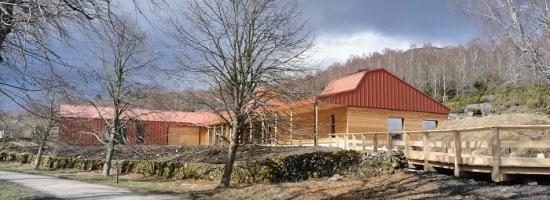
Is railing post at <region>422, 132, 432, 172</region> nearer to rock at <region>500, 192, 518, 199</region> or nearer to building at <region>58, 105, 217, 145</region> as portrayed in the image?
rock at <region>500, 192, 518, 199</region>

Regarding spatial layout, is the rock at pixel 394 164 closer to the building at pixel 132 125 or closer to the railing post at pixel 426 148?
the railing post at pixel 426 148

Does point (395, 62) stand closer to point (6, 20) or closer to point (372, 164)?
point (372, 164)

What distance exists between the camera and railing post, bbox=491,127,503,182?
1114 cm

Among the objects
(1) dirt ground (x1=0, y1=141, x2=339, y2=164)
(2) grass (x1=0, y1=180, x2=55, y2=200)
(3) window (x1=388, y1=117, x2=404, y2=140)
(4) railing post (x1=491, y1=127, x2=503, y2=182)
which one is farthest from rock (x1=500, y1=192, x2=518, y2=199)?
(3) window (x1=388, y1=117, x2=404, y2=140)

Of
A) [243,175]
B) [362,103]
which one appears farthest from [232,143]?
[362,103]

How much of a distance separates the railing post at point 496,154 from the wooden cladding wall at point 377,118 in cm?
1758

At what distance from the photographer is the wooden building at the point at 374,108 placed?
29.3 meters

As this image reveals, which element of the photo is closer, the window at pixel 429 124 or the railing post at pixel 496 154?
the railing post at pixel 496 154

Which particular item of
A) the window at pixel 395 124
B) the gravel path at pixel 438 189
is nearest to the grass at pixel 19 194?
the gravel path at pixel 438 189

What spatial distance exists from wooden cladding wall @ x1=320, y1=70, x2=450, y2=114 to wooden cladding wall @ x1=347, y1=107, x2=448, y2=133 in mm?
273

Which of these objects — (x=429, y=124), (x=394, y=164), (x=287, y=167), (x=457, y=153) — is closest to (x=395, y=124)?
(x=429, y=124)

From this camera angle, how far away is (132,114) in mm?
25500

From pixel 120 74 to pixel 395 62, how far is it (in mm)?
86930

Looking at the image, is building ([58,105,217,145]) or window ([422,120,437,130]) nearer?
building ([58,105,217,145])
